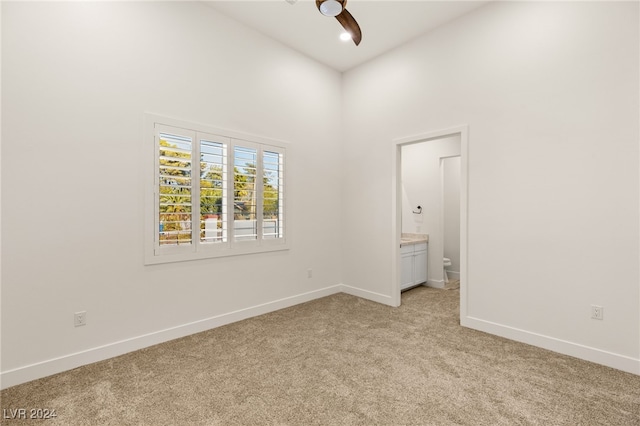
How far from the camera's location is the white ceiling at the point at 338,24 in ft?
10.7

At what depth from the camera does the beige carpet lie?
6.29ft

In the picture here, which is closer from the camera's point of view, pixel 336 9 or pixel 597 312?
pixel 336 9

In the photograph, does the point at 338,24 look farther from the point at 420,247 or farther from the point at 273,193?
the point at 420,247

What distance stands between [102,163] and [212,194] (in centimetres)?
99

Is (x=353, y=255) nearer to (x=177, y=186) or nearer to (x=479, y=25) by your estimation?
(x=177, y=186)

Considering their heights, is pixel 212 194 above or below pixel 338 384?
above

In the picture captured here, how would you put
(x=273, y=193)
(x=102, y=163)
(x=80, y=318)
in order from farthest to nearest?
(x=273, y=193), (x=102, y=163), (x=80, y=318)

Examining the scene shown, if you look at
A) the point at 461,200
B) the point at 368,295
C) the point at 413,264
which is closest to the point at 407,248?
the point at 413,264

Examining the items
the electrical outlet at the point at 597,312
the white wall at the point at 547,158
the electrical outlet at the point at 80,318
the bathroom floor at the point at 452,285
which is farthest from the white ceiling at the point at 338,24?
the bathroom floor at the point at 452,285

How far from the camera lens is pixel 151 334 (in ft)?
9.58

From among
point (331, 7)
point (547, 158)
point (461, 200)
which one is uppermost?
point (331, 7)

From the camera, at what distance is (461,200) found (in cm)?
342

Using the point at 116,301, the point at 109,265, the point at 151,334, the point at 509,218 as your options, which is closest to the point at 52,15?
the point at 109,265

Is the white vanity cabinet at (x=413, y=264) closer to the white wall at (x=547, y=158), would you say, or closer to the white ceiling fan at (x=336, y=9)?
the white wall at (x=547, y=158)
